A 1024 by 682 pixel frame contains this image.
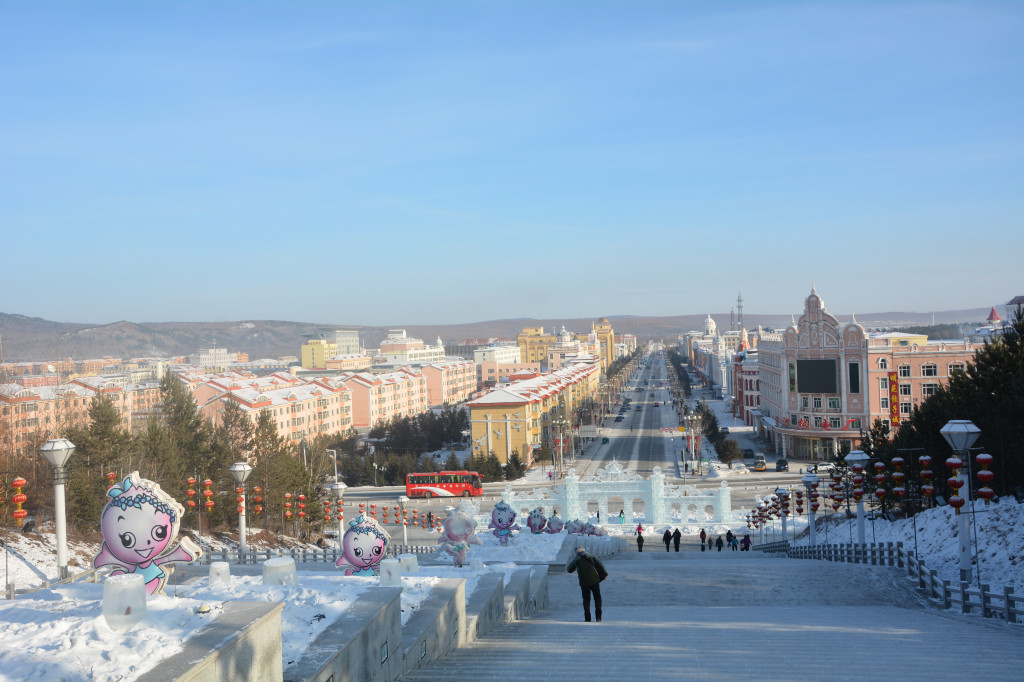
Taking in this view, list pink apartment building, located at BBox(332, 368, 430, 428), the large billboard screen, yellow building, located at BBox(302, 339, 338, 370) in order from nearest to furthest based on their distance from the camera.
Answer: the large billboard screen
pink apartment building, located at BBox(332, 368, 430, 428)
yellow building, located at BBox(302, 339, 338, 370)

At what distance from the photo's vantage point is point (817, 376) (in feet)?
→ 192

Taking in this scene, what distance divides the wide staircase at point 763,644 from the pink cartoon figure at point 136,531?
3.16 m

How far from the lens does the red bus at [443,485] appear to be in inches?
1938

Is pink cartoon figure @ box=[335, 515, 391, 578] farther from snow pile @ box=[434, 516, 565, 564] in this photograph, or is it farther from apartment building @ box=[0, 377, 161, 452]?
apartment building @ box=[0, 377, 161, 452]

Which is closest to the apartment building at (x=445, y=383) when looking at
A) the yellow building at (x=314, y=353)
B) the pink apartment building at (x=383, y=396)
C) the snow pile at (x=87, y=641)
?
the pink apartment building at (x=383, y=396)

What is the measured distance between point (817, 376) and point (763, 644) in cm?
5402

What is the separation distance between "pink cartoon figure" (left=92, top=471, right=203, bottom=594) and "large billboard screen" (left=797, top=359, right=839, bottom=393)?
5631 centimetres

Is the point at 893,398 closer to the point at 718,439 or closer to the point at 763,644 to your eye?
the point at 718,439

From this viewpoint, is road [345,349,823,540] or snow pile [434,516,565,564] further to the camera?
road [345,349,823,540]

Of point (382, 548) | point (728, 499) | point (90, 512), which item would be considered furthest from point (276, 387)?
point (382, 548)

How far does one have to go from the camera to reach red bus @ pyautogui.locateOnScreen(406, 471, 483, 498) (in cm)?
4922

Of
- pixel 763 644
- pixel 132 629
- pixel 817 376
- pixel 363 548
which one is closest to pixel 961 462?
pixel 763 644

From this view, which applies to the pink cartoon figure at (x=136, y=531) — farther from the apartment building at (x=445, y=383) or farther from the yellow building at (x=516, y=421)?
the apartment building at (x=445, y=383)

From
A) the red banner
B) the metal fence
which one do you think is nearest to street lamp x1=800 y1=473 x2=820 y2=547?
the metal fence
